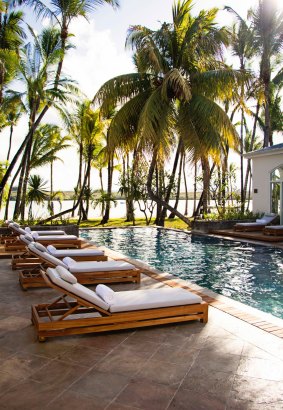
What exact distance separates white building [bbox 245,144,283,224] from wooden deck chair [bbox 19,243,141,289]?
10.7 m

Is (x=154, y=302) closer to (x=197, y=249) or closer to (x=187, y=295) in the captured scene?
(x=187, y=295)

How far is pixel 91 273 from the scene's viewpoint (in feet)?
21.2

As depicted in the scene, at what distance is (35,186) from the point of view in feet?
56.0

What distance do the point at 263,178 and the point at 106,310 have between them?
46.7 ft

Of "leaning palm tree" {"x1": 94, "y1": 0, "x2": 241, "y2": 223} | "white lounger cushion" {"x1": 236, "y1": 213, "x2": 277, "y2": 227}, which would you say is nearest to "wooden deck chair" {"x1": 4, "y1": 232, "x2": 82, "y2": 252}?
"leaning palm tree" {"x1": 94, "y1": 0, "x2": 241, "y2": 223}

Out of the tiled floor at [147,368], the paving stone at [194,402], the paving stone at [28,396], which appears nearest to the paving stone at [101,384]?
the tiled floor at [147,368]

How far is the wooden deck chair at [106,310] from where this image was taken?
416 cm

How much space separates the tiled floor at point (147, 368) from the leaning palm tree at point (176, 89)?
10.1m

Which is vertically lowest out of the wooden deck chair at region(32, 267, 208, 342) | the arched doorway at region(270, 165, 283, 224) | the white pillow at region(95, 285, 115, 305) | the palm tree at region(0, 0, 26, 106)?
the wooden deck chair at region(32, 267, 208, 342)

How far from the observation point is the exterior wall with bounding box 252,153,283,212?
16.7 metres

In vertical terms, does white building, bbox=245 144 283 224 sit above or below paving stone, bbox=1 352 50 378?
above

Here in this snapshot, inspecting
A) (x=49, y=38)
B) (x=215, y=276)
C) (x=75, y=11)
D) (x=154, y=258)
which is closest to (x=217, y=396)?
(x=215, y=276)

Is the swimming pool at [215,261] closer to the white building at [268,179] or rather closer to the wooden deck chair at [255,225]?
the wooden deck chair at [255,225]

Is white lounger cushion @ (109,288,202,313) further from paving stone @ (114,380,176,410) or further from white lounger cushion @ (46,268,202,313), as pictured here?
paving stone @ (114,380,176,410)
